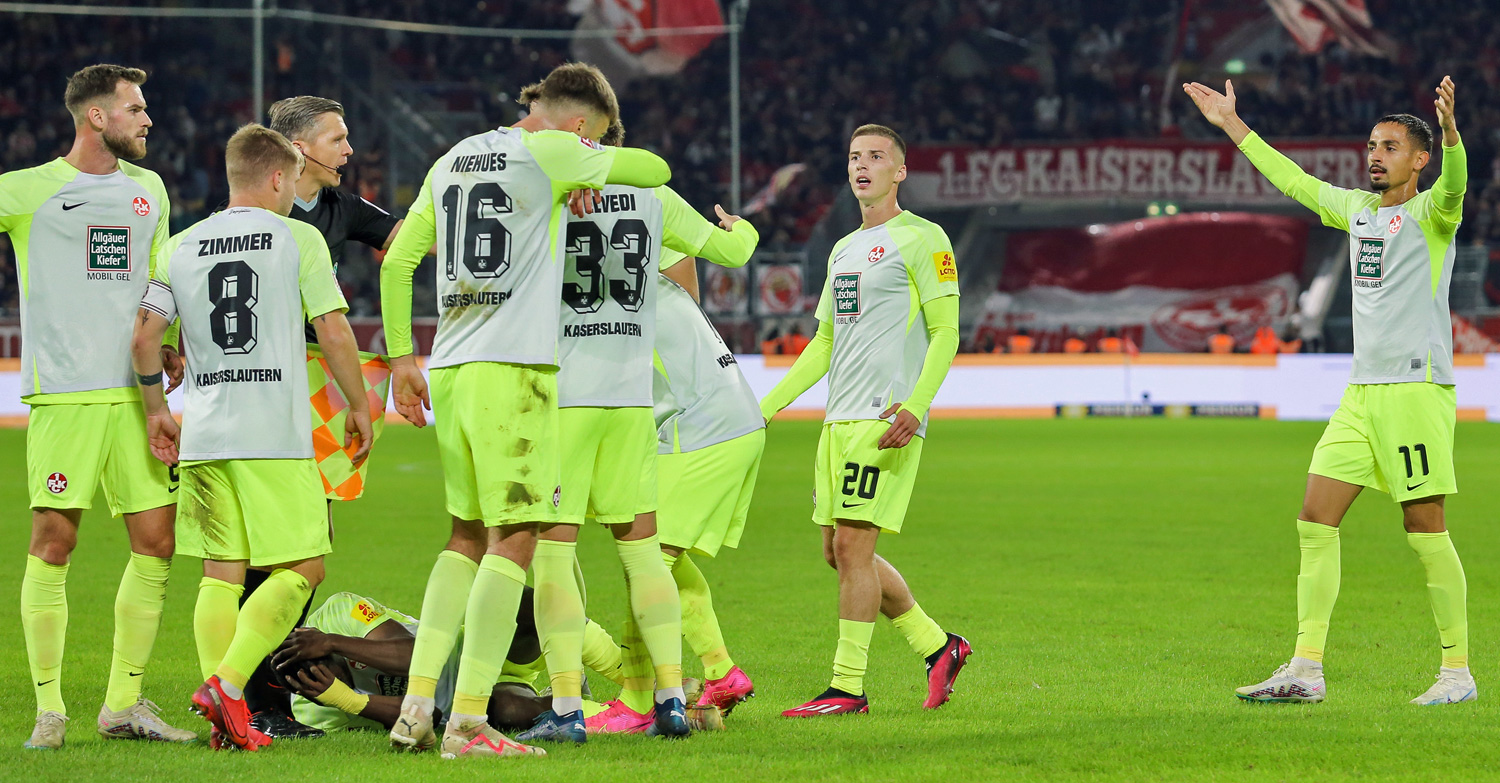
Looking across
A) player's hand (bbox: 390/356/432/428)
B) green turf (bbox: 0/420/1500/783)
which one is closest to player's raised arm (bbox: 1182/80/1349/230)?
green turf (bbox: 0/420/1500/783)

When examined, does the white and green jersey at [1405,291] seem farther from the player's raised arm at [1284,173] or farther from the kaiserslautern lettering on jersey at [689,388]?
the kaiserslautern lettering on jersey at [689,388]

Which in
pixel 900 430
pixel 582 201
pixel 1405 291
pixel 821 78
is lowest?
pixel 900 430

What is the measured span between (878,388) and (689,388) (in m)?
0.75

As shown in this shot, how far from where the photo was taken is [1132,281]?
35531 mm

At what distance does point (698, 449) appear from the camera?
591cm

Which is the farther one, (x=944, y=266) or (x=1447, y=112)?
(x=944, y=266)

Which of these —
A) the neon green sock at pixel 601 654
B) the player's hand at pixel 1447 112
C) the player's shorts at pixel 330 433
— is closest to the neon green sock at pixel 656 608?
the neon green sock at pixel 601 654

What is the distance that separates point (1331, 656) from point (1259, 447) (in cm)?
1311

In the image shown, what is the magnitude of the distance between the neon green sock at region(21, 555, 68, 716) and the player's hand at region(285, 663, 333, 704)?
80cm

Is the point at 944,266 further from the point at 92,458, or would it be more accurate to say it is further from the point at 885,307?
the point at 92,458

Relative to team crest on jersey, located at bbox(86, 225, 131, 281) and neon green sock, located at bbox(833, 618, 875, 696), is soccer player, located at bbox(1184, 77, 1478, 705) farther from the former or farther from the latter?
team crest on jersey, located at bbox(86, 225, 131, 281)

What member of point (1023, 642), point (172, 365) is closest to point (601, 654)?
point (172, 365)

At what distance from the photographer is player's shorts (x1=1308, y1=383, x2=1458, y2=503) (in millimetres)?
6031

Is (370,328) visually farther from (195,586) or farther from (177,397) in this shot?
(195,586)
